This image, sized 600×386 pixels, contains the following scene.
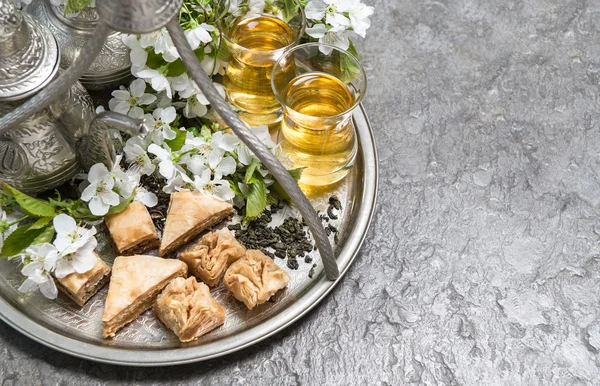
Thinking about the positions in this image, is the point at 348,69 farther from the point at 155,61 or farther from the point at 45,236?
the point at 45,236

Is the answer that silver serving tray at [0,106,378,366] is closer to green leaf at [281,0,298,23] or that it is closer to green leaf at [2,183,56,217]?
green leaf at [2,183,56,217]

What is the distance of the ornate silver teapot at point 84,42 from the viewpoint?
3.69 ft

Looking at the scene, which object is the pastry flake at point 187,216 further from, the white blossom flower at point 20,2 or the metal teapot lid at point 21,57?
the white blossom flower at point 20,2

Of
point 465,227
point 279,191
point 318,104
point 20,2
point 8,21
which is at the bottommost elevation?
point 465,227

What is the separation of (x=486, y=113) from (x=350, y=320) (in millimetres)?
512

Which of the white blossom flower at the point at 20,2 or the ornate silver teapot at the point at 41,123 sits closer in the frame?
the ornate silver teapot at the point at 41,123

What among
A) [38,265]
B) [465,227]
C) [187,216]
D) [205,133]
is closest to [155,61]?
[205,133]

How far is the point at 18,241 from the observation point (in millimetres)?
1036

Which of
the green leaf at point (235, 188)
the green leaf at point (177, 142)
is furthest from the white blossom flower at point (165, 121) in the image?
the green leaf at point (235, 188)

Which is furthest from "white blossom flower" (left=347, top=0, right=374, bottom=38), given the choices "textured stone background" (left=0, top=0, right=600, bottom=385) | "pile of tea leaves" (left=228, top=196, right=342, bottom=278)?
"pile of tea leaves" (left=228, top=196, right=342, bottom=278)

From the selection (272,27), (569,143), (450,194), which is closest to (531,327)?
(450,194)

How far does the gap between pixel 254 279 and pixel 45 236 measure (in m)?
0.30

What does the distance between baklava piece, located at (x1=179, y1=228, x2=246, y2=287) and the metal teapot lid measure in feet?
1.03

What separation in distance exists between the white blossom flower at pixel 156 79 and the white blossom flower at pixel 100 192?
148mm
